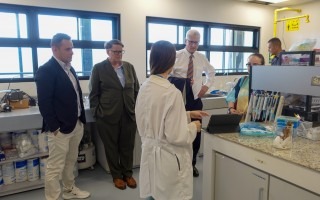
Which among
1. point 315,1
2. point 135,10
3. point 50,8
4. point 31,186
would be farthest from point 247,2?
point 31,186

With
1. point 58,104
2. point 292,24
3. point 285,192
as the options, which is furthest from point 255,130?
point 292,24

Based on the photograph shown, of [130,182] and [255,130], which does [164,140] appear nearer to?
[255,130]

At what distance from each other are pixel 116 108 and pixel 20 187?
4.07ft

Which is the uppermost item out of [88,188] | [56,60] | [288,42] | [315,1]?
[315,1]

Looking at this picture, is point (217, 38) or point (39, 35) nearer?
point (39, 35)

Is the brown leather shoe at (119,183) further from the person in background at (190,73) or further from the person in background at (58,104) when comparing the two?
the person in background at (190,73)

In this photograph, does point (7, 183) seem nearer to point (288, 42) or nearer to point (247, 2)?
→ point (247, 2)

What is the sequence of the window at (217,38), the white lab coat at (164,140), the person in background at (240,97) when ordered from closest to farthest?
the white lab coat at (164,140) < the person in background at (240,97) < the window at (217,38)

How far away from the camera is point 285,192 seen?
53.8 inches

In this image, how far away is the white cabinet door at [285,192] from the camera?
4.18ft

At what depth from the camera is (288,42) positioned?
5.50 meters

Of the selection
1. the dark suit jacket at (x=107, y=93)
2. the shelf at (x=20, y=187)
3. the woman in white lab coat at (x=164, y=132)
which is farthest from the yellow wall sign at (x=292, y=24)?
the shelf at (x=20, y=187)

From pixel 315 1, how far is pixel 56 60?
4979mm

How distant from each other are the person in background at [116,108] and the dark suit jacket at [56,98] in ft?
1.59
